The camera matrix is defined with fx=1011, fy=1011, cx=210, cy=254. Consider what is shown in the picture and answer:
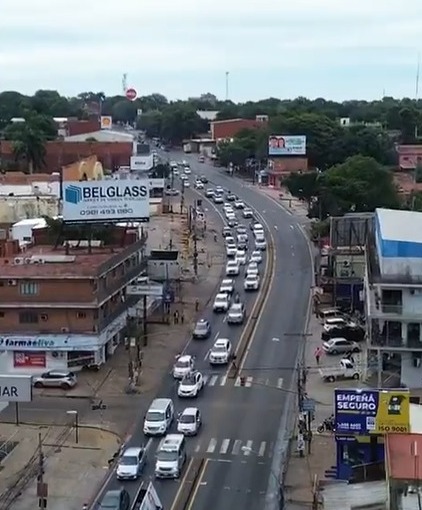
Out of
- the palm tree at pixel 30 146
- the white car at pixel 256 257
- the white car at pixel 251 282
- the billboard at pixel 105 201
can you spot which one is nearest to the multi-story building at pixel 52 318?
the billboard at pixel 105 201

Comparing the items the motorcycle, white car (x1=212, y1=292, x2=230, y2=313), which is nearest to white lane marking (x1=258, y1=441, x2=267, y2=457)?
the motorcycle

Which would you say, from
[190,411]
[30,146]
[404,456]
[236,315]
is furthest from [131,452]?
[30,146]

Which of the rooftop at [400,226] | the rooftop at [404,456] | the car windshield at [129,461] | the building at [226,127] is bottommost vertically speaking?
the car windshield at [129,461]

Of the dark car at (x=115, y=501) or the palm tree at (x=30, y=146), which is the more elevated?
the palm tree at (x=30, y=146)

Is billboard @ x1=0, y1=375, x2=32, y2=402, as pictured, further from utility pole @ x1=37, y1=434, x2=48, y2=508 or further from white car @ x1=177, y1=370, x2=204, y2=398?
white car @ x1=177, y1=370, x2=204, y2=398

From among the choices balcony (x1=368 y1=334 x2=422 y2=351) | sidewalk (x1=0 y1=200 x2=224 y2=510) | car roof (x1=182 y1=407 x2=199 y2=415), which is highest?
balcony (x1=368 y1=334 x2=422 y2=351)

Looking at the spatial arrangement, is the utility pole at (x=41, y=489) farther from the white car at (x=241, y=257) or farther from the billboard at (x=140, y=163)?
the billboard at (x=140, y=163)
